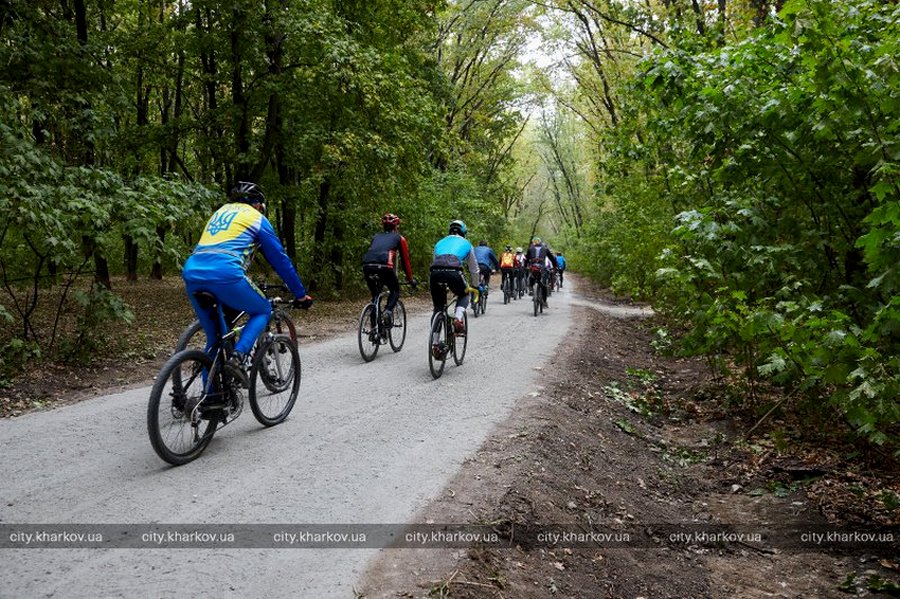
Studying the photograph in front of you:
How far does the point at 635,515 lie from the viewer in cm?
502

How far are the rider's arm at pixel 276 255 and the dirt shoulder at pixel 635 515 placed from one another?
7.68ft

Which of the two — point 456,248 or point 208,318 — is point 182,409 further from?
point 456,248

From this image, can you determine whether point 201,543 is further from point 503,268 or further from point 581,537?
point 503,268

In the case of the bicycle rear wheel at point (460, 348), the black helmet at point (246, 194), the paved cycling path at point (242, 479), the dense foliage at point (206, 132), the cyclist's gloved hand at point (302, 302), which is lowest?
the paved cycling path at point (242, 479)

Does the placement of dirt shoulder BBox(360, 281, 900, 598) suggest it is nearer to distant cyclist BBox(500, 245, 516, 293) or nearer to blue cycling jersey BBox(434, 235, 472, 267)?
blue cycling jersey BBox(434, 235, 472, 267)

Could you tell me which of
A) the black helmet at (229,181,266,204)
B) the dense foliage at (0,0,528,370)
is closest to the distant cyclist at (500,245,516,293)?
the dense foliage at (0,0,528,370)

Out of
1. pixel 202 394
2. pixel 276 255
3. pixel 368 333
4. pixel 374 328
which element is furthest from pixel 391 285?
pixel 202 394

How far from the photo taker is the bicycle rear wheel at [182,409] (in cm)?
430

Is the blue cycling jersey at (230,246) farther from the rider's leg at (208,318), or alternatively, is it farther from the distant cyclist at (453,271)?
the distant cyclist at (453,271)

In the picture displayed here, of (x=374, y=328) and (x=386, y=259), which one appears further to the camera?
(x=374, y=328)

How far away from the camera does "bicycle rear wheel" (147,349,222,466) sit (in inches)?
169

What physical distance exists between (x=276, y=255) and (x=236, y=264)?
488 millimetres

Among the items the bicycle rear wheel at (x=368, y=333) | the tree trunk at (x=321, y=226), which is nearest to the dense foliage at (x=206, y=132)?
the tree trunk at (x=321, y=226)

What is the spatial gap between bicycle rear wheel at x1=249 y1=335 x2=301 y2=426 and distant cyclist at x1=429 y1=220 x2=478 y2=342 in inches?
117
